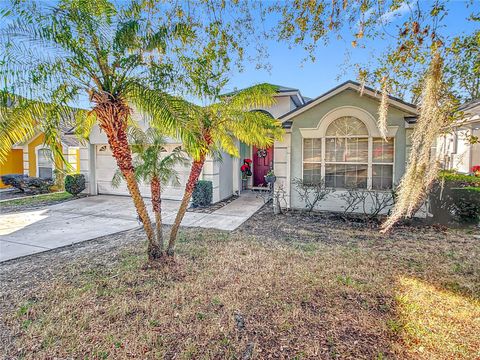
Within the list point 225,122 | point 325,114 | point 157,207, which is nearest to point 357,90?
point 325,114

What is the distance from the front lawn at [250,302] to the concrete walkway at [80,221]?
0.94 m

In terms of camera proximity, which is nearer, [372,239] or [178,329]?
[178,329]

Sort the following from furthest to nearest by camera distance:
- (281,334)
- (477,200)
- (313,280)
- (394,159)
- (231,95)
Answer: (394,159), (477,200), (231,95), (313,280), (281,334)

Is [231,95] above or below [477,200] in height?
above

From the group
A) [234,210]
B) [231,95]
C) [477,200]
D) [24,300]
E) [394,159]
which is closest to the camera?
[24,300]

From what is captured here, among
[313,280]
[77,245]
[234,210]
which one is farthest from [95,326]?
[234,210]

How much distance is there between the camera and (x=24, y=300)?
13.2 ft

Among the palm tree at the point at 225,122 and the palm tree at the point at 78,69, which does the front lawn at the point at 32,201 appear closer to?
the palm tree at the point at 78,69

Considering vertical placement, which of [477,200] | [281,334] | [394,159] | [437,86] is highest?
[437,86]

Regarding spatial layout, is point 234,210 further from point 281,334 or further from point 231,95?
point 281,334

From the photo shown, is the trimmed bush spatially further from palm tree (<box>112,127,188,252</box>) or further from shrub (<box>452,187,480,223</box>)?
shrub (<box>452,187,480,223</box>)

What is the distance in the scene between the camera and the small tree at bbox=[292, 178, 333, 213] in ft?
30.5

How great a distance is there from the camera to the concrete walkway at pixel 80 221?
6681 millimetres

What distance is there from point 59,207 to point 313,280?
34.9ft
